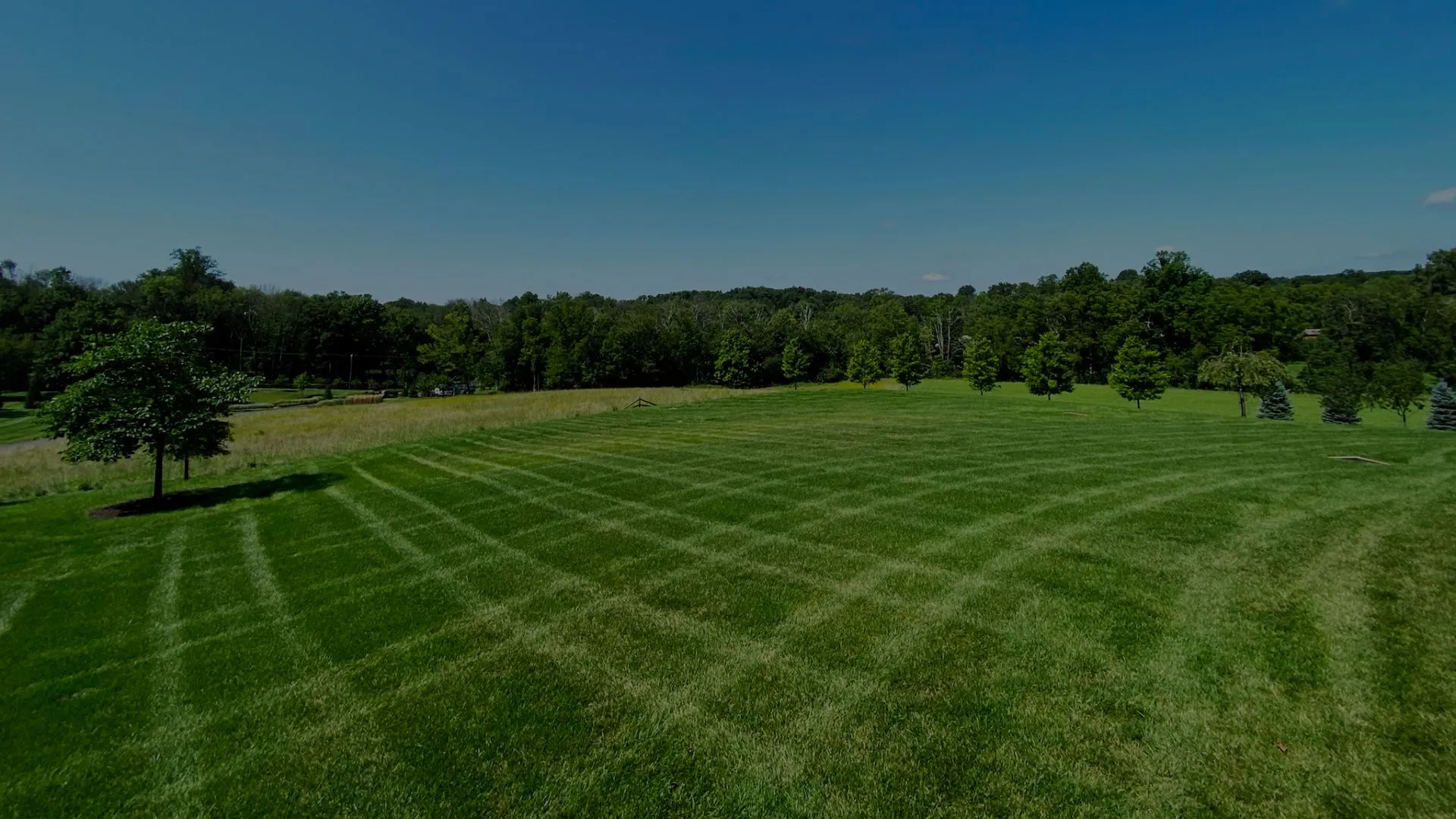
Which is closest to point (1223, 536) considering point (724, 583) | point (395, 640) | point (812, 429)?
point (724, 583)

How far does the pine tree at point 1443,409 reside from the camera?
87.2ft

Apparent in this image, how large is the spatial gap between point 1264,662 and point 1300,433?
62.8ft

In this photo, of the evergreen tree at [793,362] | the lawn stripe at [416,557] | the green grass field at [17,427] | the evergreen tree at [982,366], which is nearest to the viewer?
the lawn stripe at [416,557]

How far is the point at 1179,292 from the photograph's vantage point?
63906mm

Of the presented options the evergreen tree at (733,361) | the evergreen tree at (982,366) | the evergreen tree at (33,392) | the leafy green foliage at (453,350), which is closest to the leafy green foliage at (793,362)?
the evergreen tree at (733,361)

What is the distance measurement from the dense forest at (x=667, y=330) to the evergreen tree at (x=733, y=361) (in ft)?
0.92

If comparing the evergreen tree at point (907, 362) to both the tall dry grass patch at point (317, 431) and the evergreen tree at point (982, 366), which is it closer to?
the evergreen tree at point (982, 366)

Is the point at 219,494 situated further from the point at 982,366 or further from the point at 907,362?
the point at 982,366

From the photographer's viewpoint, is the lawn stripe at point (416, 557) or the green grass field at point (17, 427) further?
the green grass field at point (17, 427)

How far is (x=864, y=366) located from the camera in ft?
177

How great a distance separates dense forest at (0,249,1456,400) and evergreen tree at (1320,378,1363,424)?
68.1ft

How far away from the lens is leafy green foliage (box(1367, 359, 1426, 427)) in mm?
29297

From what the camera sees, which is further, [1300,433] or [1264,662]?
[1300,433]

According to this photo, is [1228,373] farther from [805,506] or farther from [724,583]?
[724,583]
